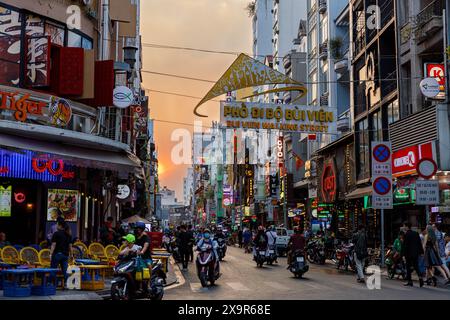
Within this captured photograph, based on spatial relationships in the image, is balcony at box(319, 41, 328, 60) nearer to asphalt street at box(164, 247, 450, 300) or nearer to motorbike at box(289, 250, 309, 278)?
asphalt street at box(164, 247, 450, 300)

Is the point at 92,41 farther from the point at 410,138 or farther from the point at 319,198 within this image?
the point at 319,198

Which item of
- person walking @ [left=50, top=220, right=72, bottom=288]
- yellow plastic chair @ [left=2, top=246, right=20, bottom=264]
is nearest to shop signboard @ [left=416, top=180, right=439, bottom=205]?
person walking @ [left=50, top=220, right=72, bottom=288]

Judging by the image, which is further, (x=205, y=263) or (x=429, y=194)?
(x=429, y=194)

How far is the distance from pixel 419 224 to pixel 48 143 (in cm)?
1796

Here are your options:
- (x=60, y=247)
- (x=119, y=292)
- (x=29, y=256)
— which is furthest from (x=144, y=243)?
(x=29, y=256)

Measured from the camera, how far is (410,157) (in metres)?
29.1

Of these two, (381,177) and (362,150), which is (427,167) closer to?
(381,177)

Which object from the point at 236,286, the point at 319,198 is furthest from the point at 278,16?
the point at 236,286

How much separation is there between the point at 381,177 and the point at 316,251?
419 inches

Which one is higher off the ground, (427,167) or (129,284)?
(427,167)

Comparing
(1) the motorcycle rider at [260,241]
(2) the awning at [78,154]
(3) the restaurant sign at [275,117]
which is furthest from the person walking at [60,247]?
(1) the motorcycle rider at [260,241]

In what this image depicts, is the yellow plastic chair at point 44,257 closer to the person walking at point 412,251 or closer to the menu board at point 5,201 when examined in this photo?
the menu board at point 5,201

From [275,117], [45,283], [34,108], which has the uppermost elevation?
[275,117]

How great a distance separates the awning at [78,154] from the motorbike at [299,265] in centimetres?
694
